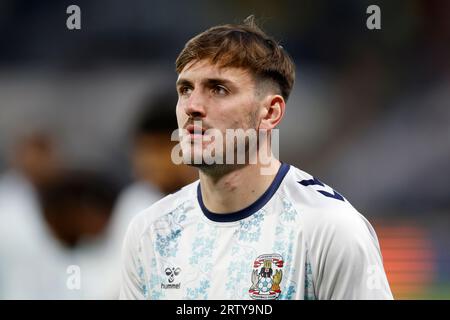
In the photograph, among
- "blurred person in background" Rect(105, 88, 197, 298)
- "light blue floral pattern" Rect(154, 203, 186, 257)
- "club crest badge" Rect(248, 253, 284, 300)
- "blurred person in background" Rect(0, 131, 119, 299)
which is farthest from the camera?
"blurred person in background" Rect(0, 131, 119, 299)

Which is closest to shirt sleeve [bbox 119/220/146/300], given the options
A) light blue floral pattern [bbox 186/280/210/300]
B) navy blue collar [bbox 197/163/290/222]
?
light blue floral pattern [bbox 186/280/210/300]

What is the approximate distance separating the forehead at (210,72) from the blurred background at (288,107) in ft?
10.9

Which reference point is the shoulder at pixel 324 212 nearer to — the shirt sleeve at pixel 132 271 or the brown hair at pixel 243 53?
the brown hair at pixel 243 53

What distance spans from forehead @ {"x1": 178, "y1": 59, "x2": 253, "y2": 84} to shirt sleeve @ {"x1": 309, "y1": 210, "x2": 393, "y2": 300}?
96 centimetres

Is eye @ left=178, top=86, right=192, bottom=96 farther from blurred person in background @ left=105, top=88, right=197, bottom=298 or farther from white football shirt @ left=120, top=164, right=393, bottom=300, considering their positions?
blurred person in background @ left=105, top=88, right=197, bottom=298

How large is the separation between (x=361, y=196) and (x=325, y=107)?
4.40ft

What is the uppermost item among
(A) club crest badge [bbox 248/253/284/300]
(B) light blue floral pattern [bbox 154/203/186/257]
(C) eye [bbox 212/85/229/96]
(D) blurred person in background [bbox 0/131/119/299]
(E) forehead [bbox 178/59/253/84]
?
(E) forehead [bbox 178/59/253/84]

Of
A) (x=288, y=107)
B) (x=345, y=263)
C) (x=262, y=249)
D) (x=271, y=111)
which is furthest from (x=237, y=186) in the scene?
(x=288, y=107)

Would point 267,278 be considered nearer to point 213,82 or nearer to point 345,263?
point 345,263

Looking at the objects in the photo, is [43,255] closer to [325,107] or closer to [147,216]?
[147,216]

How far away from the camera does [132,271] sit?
156 inches

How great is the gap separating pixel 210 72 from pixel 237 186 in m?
0.67

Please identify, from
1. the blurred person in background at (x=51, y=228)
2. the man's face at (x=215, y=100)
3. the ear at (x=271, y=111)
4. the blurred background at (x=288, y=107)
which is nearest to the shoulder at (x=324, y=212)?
the ear at (x=271, y=111)

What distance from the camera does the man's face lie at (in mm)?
3631
